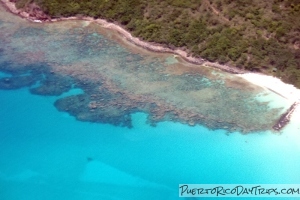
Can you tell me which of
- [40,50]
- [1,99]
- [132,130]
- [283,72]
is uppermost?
[40,50]

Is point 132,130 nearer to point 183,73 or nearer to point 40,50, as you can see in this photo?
point 183,73

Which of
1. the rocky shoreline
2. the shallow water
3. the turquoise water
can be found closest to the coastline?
the rocky shoreline

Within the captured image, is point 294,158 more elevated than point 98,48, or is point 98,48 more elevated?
point 98,48

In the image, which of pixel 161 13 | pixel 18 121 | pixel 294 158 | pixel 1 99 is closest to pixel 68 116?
pixel 18 121

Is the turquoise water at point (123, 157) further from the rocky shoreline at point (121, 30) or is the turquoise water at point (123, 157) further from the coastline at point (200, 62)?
the rocky shoreline at point (121, 30)

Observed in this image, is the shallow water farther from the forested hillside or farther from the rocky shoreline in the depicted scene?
the forested hillside

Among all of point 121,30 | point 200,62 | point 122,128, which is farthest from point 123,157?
point 121,30

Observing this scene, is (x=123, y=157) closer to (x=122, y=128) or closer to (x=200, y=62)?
(x=122, y=128)
